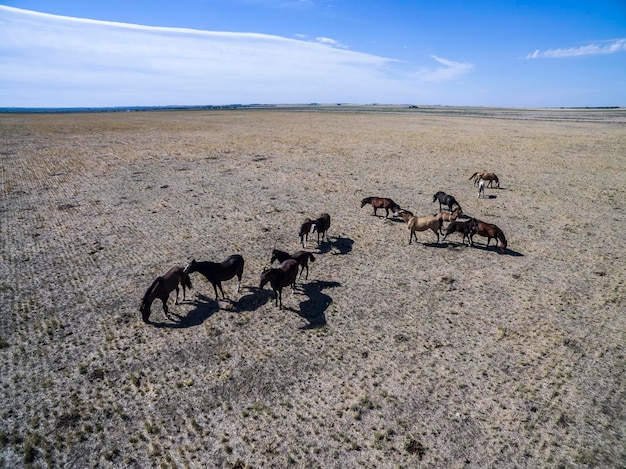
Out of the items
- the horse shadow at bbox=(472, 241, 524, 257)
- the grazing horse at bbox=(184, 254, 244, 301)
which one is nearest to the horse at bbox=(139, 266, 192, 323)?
the grazing horse at bbox=(184, 254, 244, 301)

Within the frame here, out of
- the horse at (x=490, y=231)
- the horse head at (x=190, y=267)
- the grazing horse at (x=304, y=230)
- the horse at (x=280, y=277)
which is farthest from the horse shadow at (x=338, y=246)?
the horse head at (x=190, y=267)

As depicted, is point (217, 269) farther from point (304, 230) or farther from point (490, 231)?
point (490, 231)

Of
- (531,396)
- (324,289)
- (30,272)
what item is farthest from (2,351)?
(531,396)

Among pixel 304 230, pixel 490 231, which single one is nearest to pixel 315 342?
pixel 304 230

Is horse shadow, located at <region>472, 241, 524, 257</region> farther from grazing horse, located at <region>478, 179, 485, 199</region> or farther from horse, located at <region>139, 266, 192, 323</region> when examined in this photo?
horse, located at <region>139, 266, 192, 323</region>

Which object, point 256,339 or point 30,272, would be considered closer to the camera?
point 256,339

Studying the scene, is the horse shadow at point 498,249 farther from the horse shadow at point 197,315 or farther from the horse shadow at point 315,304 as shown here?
the horse shadow at point 197,315

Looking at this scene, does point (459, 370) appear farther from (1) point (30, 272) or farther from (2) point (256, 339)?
(1) point (30, 272)
